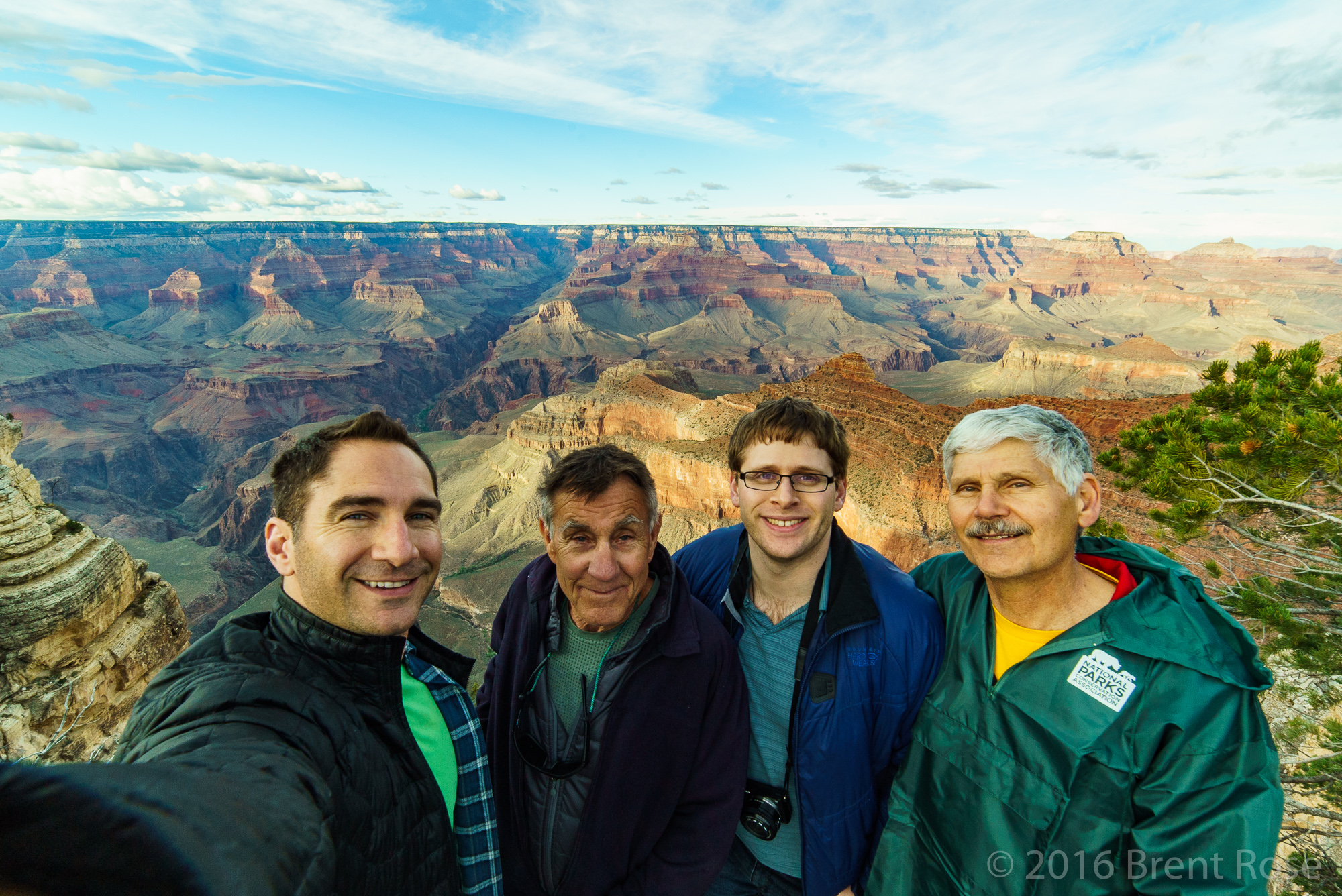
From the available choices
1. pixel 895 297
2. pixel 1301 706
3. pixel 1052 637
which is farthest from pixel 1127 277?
pixel 1052 637

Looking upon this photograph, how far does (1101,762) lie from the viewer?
2.64 metres

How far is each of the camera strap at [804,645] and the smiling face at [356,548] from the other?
2162mm

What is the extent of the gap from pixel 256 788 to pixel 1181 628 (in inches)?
145

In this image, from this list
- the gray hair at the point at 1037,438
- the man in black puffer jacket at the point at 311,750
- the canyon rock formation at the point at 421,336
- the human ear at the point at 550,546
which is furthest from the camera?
the canyon rock formation at the point at 421,336

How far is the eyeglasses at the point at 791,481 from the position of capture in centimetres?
352

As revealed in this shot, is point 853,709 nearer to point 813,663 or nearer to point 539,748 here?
point 813,663

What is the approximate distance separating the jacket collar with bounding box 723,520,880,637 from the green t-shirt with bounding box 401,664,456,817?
6.02 ft

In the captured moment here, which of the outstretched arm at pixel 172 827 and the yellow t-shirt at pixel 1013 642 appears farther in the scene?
the yellow t-shirt at pixel 1013 642

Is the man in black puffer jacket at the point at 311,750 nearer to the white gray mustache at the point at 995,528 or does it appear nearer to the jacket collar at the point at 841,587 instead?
the jacket collar at the point at 841,587

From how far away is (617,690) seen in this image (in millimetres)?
3070

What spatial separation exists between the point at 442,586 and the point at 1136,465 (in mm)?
34292

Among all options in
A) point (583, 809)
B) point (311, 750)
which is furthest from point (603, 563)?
point (311, 750)

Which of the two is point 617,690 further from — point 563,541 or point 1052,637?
point 1052,637

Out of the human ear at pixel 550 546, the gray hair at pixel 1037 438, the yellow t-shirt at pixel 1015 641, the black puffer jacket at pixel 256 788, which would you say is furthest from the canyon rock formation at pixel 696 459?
the yellow t-shirt at pixel 1015 641
